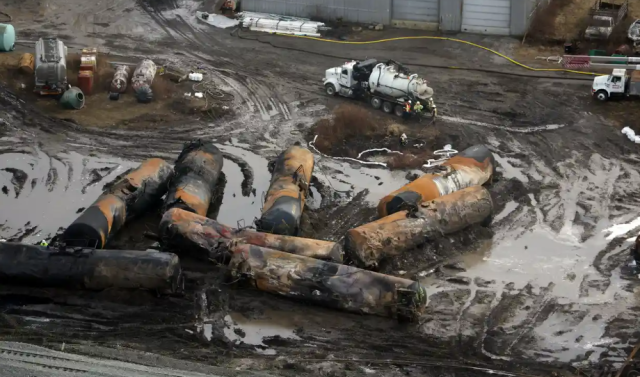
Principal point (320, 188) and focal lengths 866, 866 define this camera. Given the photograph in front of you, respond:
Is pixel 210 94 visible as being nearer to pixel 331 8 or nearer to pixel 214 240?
pixel 331 8

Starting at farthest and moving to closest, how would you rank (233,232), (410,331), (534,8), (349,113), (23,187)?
(534,8), (349,113), (23,187), (233,232), (410,331)

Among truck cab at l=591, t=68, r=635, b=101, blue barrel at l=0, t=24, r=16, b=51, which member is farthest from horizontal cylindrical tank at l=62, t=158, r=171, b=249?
truck cab at l=591, t=68, r=635, b=101

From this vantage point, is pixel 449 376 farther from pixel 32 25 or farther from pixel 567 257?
pixel 32 25

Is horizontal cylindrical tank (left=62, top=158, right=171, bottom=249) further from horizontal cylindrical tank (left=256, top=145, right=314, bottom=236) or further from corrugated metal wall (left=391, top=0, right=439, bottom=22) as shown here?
corrugated metal wall (left=391, top=0, right=439, bottom=22)

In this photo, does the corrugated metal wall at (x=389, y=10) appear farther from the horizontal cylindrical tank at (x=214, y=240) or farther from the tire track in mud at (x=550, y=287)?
the horizontal cylindrical tank at (x=214, y=240)

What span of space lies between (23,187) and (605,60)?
2573 centimetres

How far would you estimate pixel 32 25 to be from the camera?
150 feet

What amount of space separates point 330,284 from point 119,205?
7.67 metres

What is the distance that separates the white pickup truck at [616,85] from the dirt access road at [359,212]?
1.76 feet

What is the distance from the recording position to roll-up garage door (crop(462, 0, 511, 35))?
4303 cm

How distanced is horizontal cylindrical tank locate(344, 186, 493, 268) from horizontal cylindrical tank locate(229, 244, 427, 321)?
4.63ft

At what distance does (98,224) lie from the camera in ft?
84.1

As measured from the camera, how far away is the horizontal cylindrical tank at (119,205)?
2536cm

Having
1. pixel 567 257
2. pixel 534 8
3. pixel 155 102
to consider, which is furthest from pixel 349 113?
pixel 534 8
